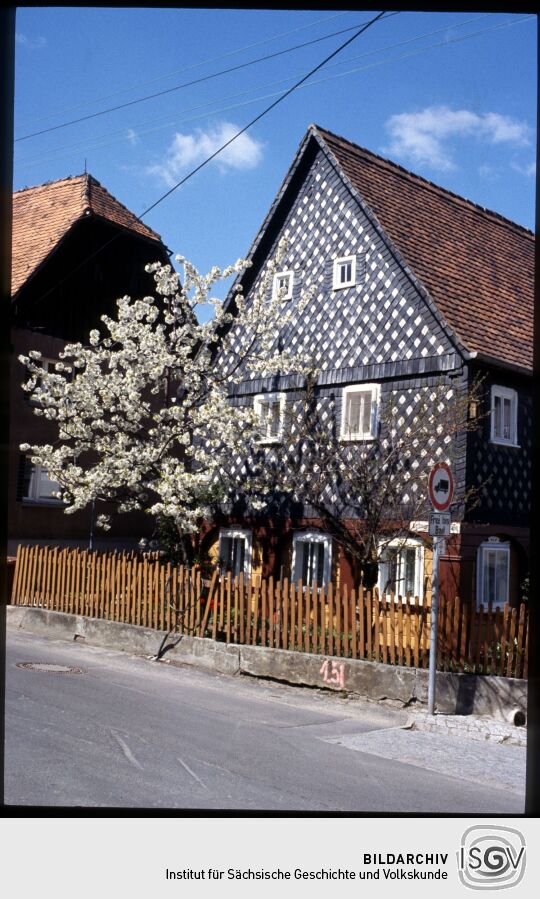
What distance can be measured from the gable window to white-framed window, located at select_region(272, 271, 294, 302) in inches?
294

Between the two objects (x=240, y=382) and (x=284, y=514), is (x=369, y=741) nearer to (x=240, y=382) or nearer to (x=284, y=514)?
(x=284, y=514)

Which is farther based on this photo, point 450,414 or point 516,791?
point 450,414

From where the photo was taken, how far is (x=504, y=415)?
17.1m

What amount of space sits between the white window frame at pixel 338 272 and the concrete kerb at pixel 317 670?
8.00 m

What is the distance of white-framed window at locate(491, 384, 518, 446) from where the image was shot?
16.7 m

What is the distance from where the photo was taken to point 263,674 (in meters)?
13.4

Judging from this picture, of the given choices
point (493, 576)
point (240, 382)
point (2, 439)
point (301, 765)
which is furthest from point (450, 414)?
point (2, 439)

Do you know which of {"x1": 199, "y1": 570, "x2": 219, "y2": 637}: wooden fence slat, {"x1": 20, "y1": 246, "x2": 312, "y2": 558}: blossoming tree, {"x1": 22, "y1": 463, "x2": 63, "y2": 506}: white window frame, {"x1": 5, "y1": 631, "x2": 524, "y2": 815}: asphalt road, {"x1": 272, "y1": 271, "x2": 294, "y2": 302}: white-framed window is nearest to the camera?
{"x1": 5, "y1": 631, "x2": 524, "y2": 815}: asphalt road

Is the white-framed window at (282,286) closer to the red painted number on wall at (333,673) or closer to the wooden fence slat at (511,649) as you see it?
the red painted number on wall at (333,673)

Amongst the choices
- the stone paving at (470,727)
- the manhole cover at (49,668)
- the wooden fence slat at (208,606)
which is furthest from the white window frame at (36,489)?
the stone paving at (470,727)

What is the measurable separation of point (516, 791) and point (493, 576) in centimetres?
881

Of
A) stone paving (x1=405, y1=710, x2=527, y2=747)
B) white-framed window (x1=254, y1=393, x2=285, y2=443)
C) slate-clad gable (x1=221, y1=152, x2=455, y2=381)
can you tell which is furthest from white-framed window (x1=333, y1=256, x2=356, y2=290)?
stone paving (x1=405, y1=710, x2=527, y2=747)

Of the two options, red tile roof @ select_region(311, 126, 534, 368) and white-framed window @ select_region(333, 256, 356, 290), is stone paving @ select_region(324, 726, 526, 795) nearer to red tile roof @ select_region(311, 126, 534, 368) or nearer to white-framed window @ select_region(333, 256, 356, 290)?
red tile roof @ select_region(311, 126, 534, 368)

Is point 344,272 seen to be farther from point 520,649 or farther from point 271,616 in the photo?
point 520,649
